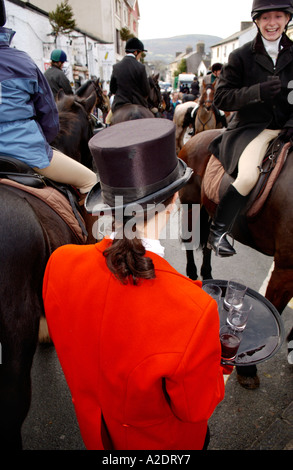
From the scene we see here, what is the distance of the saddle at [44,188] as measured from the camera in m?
2.07

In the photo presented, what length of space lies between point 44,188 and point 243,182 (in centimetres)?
174

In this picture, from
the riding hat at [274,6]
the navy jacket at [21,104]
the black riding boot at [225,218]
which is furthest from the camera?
the black riding boot at [225,218]

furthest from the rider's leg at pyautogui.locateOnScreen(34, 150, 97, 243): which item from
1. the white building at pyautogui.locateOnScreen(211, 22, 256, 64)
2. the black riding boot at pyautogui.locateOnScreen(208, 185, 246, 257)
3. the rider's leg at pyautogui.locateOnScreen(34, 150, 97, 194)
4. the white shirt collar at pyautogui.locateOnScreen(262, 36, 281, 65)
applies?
the white building at pyautogui.locateOnScreen(211, 22, 256, 64)

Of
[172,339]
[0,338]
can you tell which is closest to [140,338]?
[172,339]

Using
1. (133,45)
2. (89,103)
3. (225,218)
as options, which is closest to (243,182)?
(225,218)

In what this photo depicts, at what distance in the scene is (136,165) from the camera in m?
0.97

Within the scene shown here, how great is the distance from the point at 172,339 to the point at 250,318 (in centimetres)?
113

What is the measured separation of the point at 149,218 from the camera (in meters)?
1.05

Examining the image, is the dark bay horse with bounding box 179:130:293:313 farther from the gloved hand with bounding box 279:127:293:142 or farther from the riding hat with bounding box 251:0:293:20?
the riding hat with bounding box 251:0:293:20

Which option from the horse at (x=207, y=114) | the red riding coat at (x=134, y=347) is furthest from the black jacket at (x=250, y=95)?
the horse at (x=207, y=114)

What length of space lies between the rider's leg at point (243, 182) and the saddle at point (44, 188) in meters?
1.38

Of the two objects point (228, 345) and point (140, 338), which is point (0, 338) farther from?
point (228, 345)

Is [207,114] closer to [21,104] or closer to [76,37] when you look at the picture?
[21,104]

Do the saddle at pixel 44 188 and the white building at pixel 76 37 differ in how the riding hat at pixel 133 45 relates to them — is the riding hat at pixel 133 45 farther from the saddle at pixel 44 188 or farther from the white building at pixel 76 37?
the saddle at pixel 44 188
